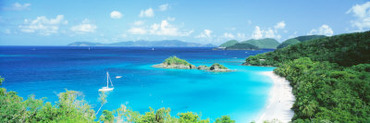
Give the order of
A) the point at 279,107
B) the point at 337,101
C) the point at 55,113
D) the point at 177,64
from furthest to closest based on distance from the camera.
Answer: the point at 177,64
the point at 279,107
the point at 337,101
the point at 55,113

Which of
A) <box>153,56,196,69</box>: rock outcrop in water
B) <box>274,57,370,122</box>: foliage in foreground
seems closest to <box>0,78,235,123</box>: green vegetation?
<box>274,57,370,122</box>: foliage in foreground

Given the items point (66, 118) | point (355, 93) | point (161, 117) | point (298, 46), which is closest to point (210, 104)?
point (161, 117)

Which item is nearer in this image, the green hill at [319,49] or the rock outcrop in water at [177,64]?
the green hill at [319,49]

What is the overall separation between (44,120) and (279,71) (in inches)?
2196

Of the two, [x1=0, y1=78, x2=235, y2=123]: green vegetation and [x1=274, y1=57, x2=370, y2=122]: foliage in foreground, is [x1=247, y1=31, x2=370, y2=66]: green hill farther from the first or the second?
[x1=0, y1=78, x2=235, y2=123]: green vegetation

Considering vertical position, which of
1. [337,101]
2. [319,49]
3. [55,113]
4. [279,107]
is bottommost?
[279,107]

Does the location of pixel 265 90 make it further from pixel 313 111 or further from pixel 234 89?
pixel 313 111

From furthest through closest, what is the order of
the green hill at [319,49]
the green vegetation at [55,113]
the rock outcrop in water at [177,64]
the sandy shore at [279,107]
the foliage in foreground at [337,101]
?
the rock outcrop in water at [177,64] → the green hill at [319,49] → the sandy shore at [279,107] → the foliage in foreground at [337,101] → the green vegetation at [55,113]

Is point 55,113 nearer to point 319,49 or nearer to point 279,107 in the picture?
point 279,107

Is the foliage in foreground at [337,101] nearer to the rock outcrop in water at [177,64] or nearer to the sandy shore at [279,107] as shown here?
the sandy shore at [279,107]

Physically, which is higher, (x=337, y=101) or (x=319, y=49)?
(x=319, y=49)

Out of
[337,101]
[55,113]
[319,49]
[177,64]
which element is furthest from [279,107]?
[319,49]

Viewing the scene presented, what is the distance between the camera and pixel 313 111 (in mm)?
21203

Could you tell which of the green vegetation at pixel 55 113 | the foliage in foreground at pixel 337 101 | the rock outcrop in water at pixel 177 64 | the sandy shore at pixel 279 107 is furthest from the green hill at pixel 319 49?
the green vegetation at pixel 55 113
